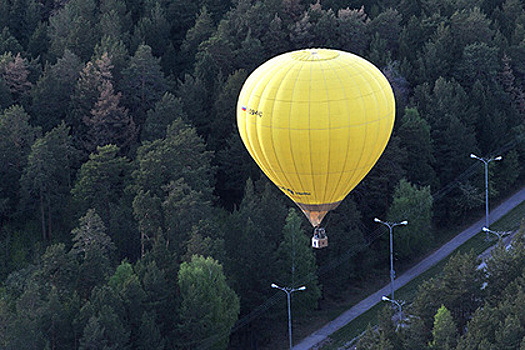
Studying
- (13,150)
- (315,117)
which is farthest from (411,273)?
(315,117)

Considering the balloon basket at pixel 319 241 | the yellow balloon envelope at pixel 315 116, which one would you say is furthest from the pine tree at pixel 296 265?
the yellow balloon envelope at pixel 315 116

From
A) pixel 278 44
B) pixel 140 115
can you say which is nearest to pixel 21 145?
pixel 140 115

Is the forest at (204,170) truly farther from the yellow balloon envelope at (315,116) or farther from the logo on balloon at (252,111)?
the logo on balloon at (252,111)

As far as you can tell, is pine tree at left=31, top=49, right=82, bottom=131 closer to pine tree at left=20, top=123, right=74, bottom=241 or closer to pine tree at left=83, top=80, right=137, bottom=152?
pine tree at left=83, top=80, right=137, bottom=152

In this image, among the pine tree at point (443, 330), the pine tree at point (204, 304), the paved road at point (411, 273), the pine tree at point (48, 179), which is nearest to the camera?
the pine tree at point (443, 330)

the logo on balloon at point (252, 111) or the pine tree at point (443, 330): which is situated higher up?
the logo on balloon at point (252, 111)

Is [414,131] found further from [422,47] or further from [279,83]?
[279,83]
